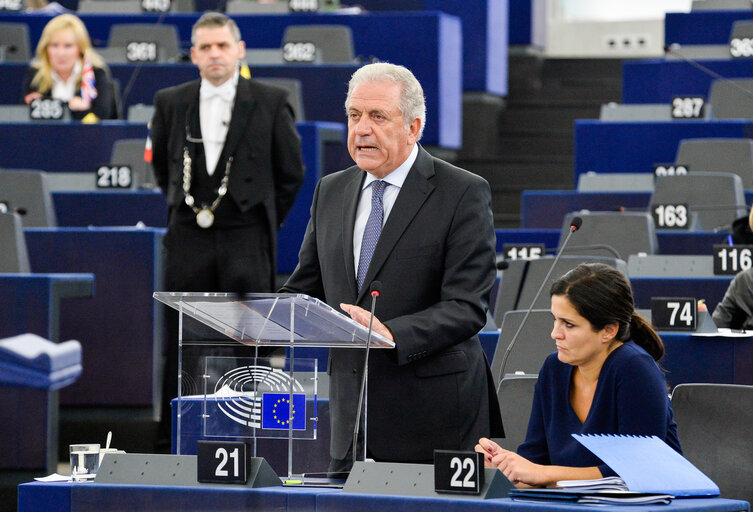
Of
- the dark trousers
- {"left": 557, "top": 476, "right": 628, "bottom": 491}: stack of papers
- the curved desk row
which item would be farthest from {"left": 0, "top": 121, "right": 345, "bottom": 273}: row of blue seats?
{"left": 557, "top": 476, "right": 628, "bottom": 491}: stack of papers

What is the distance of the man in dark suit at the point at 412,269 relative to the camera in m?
2.78

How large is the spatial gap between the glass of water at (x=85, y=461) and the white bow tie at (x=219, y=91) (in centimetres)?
260

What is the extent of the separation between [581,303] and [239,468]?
83 cm

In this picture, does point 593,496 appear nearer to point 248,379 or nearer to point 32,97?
point 248,379

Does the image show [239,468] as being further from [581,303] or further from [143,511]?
[581,303]

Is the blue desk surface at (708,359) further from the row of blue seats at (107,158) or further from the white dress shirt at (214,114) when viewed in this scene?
the row of blue seats at (107,158)

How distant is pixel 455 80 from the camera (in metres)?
9.20

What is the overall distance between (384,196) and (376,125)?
18 centimetres

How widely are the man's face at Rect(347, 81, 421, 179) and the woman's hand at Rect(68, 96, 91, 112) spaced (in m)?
4.82

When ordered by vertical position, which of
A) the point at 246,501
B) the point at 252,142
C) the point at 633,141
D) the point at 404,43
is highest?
the point at 404,43

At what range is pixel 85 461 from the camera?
2809 mm

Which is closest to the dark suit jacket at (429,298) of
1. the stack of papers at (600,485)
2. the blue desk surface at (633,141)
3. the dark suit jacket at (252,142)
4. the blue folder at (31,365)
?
the stack of papers at (600,485)

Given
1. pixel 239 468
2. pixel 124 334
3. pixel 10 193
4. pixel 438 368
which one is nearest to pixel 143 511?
pixel 239 468

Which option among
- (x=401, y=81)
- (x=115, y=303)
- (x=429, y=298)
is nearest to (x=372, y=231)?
(x=429, y=298)
